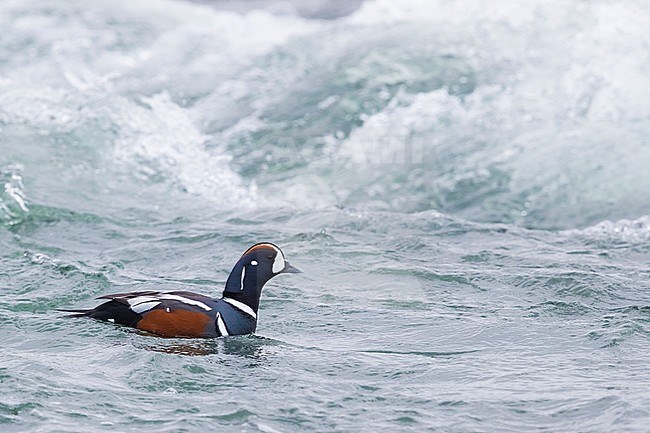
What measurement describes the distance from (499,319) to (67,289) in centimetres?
222

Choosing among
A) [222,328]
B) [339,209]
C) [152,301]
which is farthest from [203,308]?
[339,209]

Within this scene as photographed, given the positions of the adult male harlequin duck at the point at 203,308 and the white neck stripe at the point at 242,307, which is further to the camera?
the white neck stripe at the point at 242,307

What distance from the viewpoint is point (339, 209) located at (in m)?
8.56

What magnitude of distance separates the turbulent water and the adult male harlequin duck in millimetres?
81

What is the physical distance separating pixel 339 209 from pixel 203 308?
322cm

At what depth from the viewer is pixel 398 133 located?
1087cm

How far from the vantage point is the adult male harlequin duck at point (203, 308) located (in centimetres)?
538

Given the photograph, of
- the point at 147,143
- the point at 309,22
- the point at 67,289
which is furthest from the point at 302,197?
the point at 309,22

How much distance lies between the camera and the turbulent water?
481 cm

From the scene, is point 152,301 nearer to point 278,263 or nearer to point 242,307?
point 242,307

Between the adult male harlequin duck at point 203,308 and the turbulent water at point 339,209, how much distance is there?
0.08 meters

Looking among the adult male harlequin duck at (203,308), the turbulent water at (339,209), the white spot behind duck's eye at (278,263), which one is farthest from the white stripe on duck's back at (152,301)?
the white spot behind duck's eye at (278,263)

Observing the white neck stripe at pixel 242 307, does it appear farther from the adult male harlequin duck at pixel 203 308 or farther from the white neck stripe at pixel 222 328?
the white neck stripe at pixel 222 328

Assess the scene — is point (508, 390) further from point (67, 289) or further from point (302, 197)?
point (302, 197)
